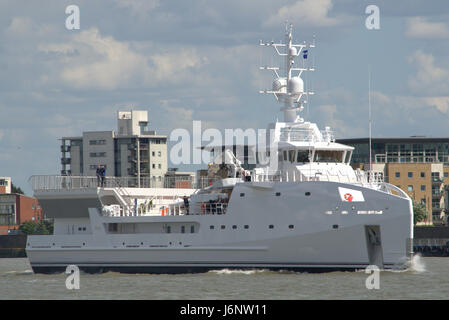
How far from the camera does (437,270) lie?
137ft

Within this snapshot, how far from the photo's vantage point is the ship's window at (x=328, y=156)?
128 ft

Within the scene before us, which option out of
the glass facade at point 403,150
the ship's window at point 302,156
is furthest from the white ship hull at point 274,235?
the glass facade at point 403,150

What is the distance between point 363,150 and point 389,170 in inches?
338

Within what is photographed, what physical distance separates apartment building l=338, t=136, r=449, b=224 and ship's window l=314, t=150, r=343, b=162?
4321 cm

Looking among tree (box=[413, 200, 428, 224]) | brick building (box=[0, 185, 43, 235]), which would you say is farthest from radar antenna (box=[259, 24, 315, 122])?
brick building (box=[0, 185, 43, 235])

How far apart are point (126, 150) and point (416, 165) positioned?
1516 inches

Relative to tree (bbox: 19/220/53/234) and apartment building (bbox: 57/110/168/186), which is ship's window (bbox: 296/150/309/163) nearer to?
tree (bbox: 19/220/53/234)

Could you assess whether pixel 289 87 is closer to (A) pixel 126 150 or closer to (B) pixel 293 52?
(B) pixel 293 52

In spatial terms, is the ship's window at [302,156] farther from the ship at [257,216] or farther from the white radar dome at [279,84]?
the white radar dome at [279,84]

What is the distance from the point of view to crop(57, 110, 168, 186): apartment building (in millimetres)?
108438

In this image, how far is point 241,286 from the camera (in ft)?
111

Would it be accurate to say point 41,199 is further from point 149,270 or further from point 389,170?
point 389,170

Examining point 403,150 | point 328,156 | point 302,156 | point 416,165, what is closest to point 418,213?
point 416,165
